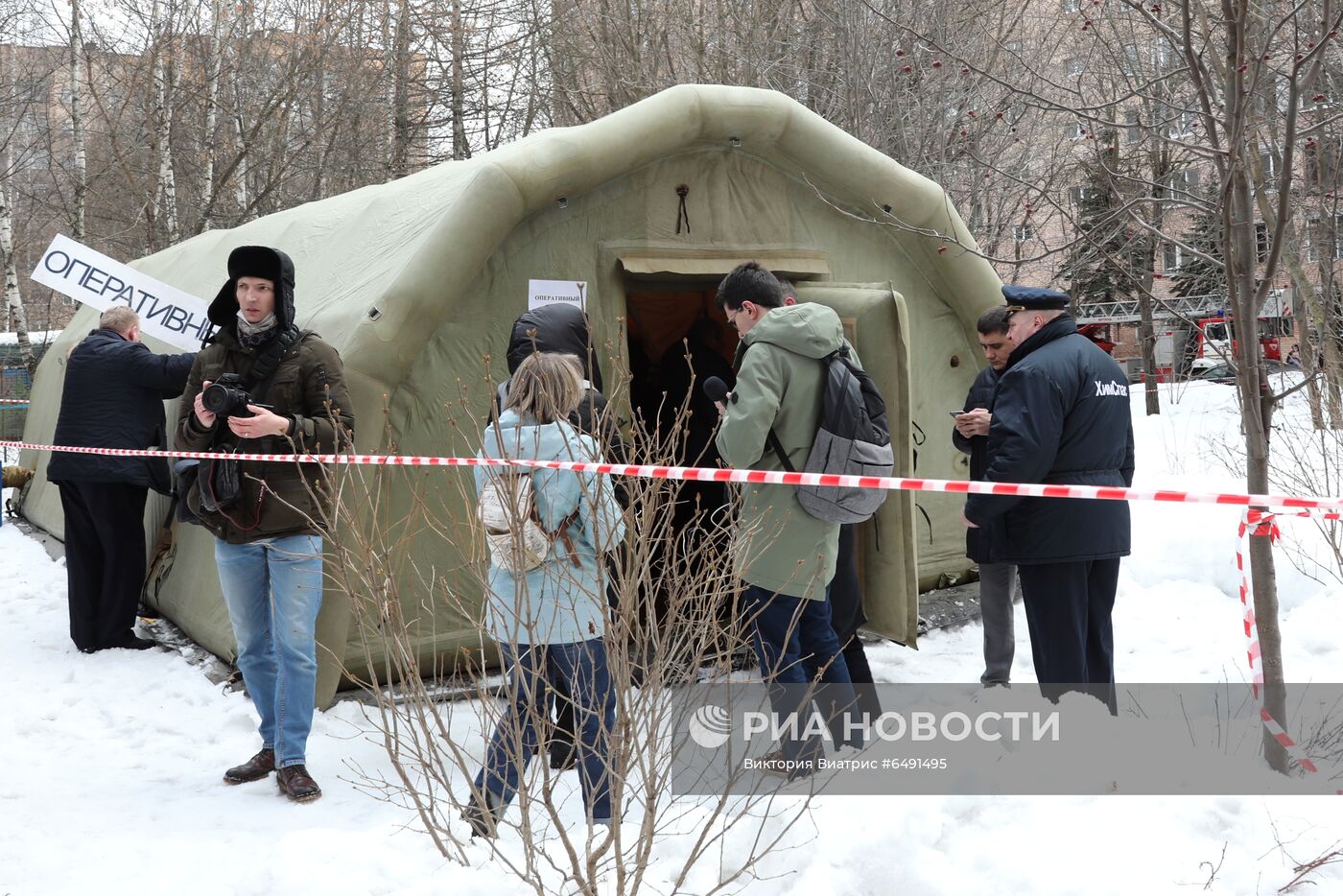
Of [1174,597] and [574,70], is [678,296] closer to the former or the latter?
[1174,597]

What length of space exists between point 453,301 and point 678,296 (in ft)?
9.23

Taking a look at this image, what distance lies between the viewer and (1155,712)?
4480mm

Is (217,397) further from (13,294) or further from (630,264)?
(13,294)

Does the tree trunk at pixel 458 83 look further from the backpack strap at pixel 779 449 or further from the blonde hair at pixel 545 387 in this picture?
the blonde hair at pixel 545 387

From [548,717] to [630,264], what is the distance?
10.5 feet

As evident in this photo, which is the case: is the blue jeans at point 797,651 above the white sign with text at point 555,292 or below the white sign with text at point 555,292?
below

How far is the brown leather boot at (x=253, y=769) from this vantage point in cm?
420

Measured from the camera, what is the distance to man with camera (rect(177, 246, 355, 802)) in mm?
Result: 4016

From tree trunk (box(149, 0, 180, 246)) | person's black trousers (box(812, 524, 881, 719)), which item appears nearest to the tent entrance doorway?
person's black trousers (box(812, 524, 881, 719))

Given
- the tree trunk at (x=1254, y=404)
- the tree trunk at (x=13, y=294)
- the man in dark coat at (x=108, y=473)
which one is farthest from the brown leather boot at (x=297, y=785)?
the tree trunk at (x=13, y=294)

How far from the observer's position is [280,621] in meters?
4.09

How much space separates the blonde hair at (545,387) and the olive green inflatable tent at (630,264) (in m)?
1.68

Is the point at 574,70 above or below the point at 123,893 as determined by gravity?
above

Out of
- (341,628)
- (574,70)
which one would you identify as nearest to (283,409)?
(341,628)
